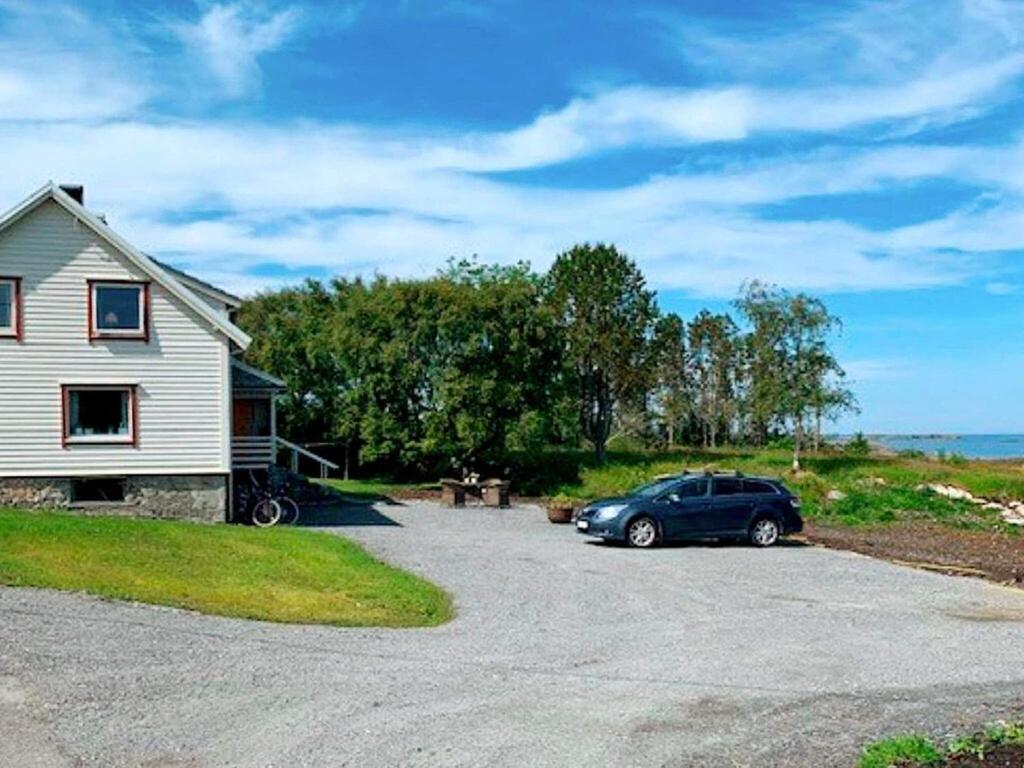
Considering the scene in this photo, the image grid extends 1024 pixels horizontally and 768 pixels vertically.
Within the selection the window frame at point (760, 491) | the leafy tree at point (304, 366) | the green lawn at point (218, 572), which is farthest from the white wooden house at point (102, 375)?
the leafy tree at point (304, 366)

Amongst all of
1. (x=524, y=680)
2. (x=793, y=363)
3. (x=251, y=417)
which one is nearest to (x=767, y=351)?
(x=793, y=363)

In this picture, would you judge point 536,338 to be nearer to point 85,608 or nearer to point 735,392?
point 735,392

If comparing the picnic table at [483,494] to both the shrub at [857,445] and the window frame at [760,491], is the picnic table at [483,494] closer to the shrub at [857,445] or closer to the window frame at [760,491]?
the window frame at [760,491]

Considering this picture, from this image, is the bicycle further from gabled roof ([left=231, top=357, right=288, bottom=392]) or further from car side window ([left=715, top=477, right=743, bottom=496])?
car side window ([left=715, top=477, right=743, bottom=496])

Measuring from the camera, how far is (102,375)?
2611 cm

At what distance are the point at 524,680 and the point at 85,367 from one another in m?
18.8

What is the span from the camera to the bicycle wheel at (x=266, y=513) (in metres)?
27.6

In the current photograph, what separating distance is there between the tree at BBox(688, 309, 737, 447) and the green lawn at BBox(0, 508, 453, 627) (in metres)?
44.3

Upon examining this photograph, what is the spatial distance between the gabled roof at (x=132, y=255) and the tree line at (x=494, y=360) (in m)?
16.4

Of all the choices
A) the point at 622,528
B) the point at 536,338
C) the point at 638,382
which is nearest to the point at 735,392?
the point at 638,382

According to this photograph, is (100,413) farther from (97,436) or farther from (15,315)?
(15,315)

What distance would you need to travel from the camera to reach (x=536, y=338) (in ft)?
148

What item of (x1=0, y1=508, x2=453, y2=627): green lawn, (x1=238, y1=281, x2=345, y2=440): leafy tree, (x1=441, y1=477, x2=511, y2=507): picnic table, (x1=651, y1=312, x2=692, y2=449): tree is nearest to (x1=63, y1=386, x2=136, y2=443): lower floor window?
(x1=0, y1=508, x2=453, y2=627): green lawn

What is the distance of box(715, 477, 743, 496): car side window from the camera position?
Result: 83.0 ft
